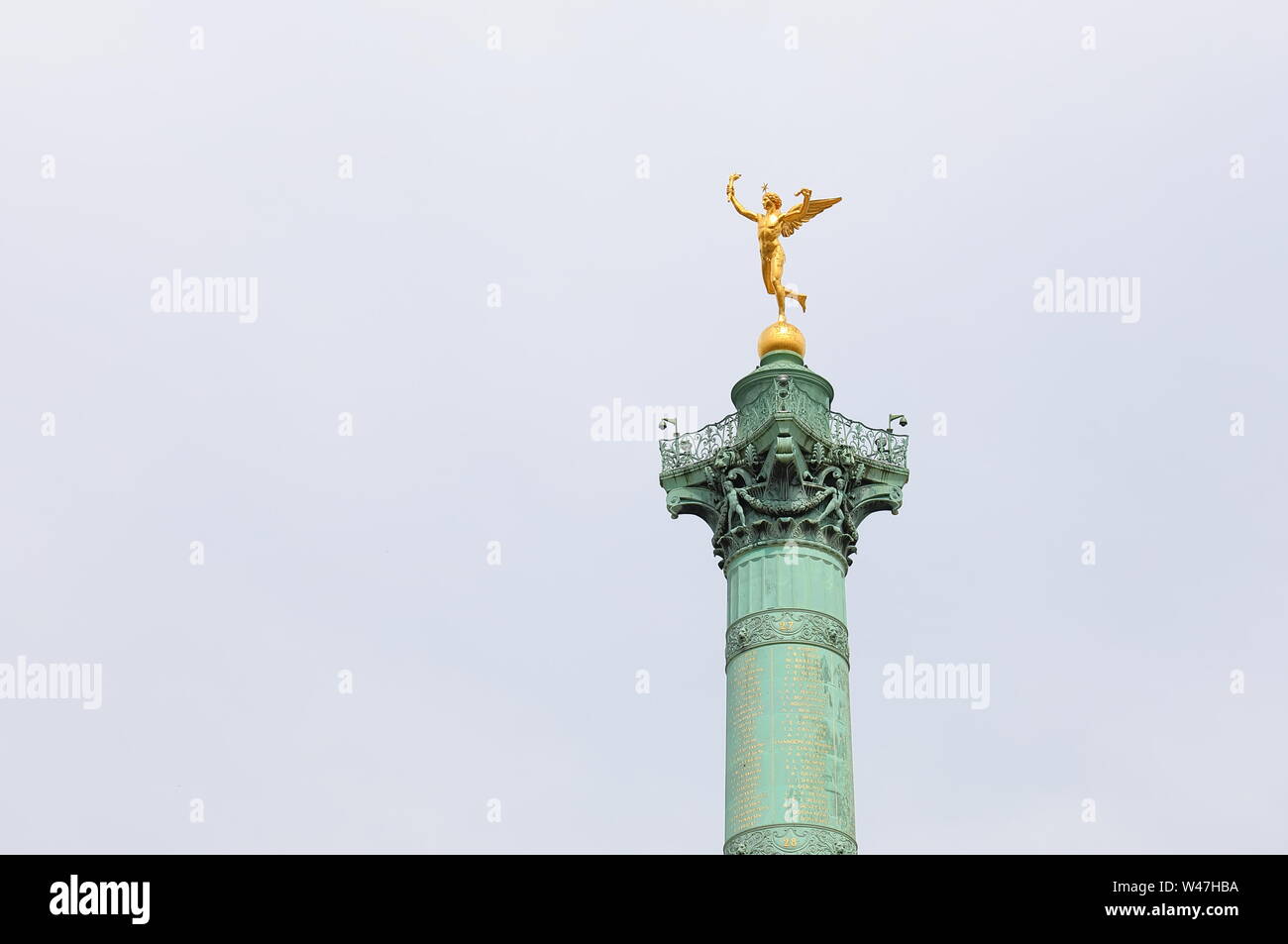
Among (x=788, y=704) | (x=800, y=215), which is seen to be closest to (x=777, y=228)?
(x=800, y=215)

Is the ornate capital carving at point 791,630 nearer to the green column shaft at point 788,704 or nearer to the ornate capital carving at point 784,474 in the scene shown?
the green column shaft at point 788,704

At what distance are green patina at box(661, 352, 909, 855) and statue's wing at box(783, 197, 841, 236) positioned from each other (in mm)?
3402

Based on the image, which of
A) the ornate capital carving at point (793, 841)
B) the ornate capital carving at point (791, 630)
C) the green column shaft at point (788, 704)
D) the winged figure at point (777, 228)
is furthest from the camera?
the winged figure at point (777, 228)

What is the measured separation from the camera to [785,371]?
146 feet

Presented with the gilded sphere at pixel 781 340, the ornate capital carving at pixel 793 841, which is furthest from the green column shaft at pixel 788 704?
the gilded sphere at pixel 781 340

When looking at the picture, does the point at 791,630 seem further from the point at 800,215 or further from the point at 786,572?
the point at 800,215

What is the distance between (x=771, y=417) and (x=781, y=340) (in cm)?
289

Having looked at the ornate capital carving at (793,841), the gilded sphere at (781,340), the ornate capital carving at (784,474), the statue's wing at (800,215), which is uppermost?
the statue's wing at (800,215)

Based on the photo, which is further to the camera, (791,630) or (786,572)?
(786,572)

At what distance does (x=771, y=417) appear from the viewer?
143 ft

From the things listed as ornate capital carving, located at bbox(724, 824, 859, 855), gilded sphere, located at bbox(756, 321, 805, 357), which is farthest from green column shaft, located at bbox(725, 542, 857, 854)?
gilded sphere, located at bbox(756, 321, 805, 357)

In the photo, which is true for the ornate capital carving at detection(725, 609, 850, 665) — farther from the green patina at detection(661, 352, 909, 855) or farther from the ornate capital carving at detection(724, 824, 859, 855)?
the ornate capital carving at detection(724, 824, 859, 855)

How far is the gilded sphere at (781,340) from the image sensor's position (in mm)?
45688

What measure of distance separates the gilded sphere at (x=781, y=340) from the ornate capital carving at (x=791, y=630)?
23.1 feet
